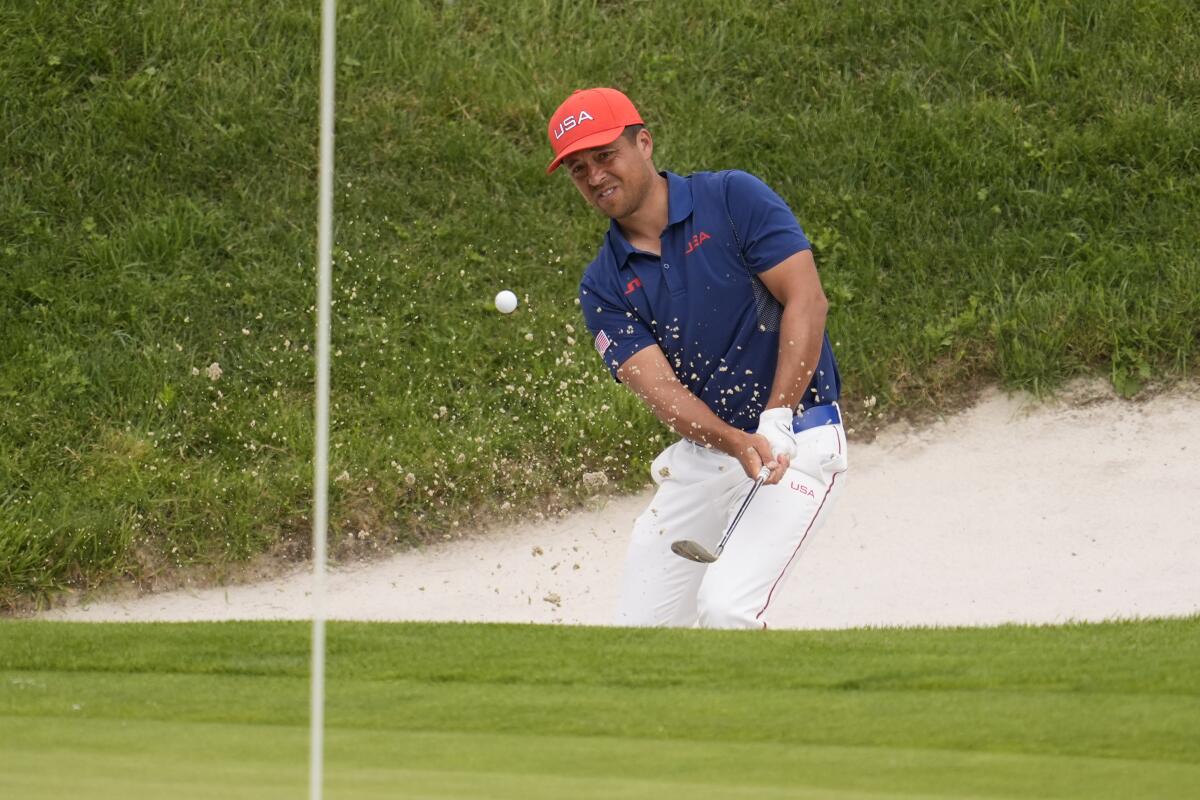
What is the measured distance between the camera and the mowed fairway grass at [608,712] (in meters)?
3.27

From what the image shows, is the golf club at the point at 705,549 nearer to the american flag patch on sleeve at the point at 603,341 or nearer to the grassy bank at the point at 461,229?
the american flag patch on sleeve at the point at 603,341

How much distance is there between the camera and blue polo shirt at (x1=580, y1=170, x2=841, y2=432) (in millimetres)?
5500

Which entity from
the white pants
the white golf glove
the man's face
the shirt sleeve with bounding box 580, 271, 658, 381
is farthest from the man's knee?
the man's face

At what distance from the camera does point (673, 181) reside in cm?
564

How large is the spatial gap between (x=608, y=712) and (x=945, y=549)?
5.40 metres

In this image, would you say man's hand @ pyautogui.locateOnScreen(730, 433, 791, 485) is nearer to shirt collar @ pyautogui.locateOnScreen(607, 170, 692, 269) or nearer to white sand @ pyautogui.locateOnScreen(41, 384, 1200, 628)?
shirt collar @ pyautogui.locateOnScreen(607, 170, 692, 269)

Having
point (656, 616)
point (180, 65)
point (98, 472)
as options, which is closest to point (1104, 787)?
point (656, 616)

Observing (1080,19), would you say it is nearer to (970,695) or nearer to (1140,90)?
(1140,90)

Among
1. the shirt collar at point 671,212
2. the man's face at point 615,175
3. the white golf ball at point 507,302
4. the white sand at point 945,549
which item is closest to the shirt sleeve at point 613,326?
the shirt collar at point 671,212

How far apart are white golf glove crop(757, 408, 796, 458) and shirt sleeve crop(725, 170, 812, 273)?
469 mm

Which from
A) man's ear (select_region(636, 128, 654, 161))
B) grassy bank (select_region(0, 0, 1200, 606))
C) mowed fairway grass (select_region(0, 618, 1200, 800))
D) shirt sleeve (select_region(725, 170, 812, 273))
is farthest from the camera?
grassy bank (select_region(0, 0, 1200, 606))

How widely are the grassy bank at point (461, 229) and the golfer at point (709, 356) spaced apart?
3.81 m

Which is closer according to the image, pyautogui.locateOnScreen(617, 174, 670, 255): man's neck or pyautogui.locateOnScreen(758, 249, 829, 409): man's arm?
pyautogui.locateOnScreen(758, 249, 829, 409): man's arm

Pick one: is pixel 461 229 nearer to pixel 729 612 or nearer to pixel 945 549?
pixel 945 549
